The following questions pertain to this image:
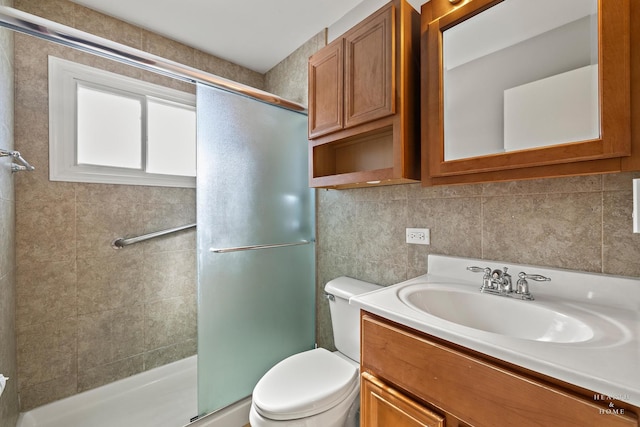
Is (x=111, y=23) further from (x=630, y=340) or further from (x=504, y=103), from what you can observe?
(x=630, y=340)

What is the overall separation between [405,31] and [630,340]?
1.23m

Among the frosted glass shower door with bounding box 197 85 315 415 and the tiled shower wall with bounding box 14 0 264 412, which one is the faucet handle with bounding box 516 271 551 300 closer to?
the frosted glass shower door with bounding box 197 85 315 415

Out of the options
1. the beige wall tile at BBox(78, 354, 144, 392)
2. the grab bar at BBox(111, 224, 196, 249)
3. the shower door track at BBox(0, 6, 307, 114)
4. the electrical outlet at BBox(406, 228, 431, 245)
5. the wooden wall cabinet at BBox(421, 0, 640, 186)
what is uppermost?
the shower door track at BBox(0, 6, 307, 114)

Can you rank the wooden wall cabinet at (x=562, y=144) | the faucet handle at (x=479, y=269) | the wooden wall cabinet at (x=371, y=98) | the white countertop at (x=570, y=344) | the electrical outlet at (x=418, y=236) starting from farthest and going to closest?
the electrical outlet at (x=418, y=236) → the wooden wall cabinet at (x=371, y=98) → the faucet handle at (x=479, y=269) → the wooden wall cabinet at (x=562, y=144) → the white countertop at (x=570, y=344)

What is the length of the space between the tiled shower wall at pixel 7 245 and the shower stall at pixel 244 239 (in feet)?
1.11

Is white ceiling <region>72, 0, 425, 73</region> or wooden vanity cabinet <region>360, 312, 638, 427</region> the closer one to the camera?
wooden vanity cabinet <region>360, 312, 638, 427</region>

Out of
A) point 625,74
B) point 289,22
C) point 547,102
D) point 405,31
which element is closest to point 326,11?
point 289,22

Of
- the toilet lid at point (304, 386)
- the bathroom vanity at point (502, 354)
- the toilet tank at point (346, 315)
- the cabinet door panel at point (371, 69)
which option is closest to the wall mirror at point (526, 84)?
the cabinet door panel at point (371, 69)

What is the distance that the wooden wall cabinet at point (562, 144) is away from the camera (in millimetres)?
708

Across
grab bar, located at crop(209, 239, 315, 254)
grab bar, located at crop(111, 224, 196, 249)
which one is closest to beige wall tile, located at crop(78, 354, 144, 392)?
grab bar, located at crop(111, 224, 196, 249)

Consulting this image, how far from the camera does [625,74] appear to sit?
710mm

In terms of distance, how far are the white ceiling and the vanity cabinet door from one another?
1.93 metres

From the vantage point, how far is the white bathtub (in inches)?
58.2

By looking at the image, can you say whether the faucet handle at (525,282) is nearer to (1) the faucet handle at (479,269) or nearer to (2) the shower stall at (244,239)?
(1) the faucet handle at (479,269)
